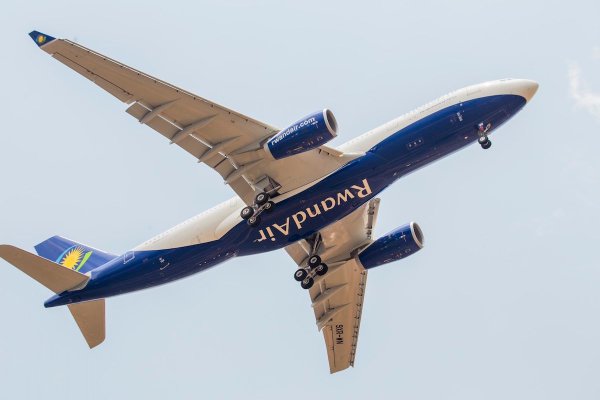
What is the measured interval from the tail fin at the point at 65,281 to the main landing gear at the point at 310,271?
9.83 m

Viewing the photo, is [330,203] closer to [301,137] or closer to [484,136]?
[301,137]

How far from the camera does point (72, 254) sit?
168ft

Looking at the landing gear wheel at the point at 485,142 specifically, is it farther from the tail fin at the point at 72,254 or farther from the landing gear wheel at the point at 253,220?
the tail fin at the point at 72,254

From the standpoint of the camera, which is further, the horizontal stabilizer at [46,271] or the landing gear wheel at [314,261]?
the landing gear wheel at [314,261]

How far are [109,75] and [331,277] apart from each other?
1770 centimetres

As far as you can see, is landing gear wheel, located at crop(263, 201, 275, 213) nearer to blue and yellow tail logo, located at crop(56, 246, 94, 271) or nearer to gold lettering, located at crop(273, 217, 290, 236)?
gold lettering, located at crop(273, 217, 290, 236)

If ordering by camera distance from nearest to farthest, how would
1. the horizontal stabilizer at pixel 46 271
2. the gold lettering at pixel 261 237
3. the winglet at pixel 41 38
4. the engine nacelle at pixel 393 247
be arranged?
the winglet at pixel 41 38 < the horizontal stabilizer at pixel 46 271 < the gold lettering at pixel 261 237 < the engine nacelle at pixel 393 247

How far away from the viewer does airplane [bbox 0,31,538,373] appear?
141 ft

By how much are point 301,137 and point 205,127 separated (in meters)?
4.72

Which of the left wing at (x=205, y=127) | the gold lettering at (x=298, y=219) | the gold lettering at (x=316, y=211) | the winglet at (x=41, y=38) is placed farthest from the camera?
the gold lettering at (x=298, y=219)

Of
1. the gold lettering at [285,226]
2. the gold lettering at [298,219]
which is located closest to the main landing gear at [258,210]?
the gold lettering at [285,226]

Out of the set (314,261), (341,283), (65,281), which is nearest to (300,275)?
(314,261)

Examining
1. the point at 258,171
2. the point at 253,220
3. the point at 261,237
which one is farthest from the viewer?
the point at 261,237

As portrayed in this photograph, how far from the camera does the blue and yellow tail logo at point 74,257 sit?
50.4m
